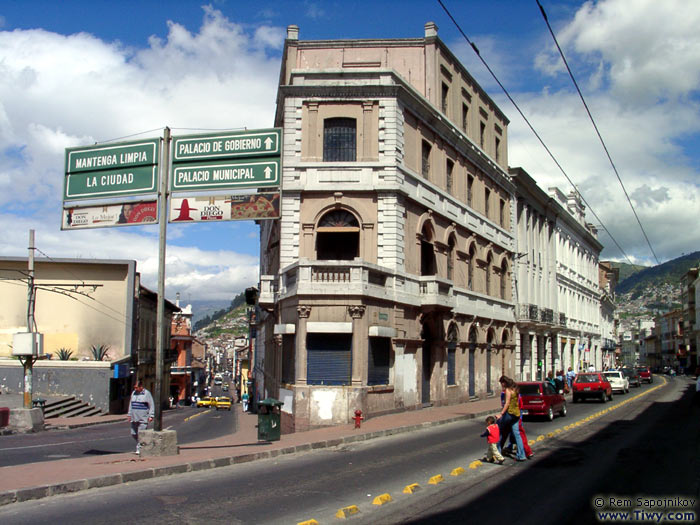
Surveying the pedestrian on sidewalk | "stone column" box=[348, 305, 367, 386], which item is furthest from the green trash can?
"stone column" box=[348, 305, 367, 386]

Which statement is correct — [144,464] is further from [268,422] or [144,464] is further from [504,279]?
[504,279]

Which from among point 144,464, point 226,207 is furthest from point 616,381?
point 144,464

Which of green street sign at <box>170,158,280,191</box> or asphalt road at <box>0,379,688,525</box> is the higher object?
green street sign at <box>170,158,280,191</box>

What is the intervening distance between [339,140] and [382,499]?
57.5 ft

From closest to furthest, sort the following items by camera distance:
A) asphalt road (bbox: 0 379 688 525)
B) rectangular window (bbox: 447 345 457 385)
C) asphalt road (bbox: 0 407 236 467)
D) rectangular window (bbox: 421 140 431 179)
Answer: asphalt road (bbox: 0 379 688 525)
asphalt road (bbox: 0 407 236 467)
rectangular window (bbox: 421 140 431 179)
rectangular window (bbox: 447 345 457 385)

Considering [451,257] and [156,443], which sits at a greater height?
[451,257]

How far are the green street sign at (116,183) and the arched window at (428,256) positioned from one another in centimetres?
1528

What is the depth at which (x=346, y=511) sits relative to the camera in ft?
30.4

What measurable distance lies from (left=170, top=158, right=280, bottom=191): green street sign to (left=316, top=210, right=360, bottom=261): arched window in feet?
31.6

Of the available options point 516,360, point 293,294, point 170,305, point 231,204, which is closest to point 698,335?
point 516,360

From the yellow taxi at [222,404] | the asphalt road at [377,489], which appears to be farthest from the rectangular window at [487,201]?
the yellow taxi at [222,404]

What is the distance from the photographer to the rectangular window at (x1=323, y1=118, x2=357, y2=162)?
2534cm

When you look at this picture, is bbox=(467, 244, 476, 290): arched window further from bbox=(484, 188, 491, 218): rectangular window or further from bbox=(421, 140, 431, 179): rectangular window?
bbox=(421, 140, 431, 179): rectangular window

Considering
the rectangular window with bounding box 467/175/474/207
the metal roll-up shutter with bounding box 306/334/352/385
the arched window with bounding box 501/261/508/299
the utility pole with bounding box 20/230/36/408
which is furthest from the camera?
the arched window with bounding box 501/261/508/299
